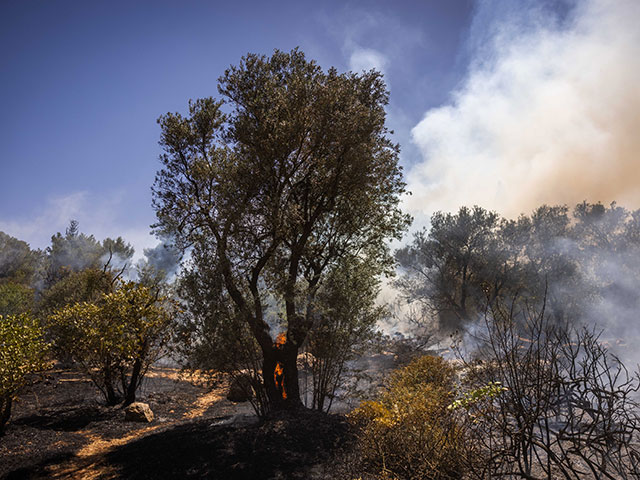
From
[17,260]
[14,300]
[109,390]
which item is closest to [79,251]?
[17,260]

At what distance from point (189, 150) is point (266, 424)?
26.2ft

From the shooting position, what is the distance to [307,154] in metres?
9.35

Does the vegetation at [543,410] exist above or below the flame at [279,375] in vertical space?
above

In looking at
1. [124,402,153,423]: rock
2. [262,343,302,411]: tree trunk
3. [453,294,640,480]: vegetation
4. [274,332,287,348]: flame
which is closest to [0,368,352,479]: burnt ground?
[124,402,153,423]: rock

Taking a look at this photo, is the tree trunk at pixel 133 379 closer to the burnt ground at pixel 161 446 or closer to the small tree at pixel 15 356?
the burnt ground at pixel 161 446

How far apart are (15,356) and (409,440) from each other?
8.57 metres

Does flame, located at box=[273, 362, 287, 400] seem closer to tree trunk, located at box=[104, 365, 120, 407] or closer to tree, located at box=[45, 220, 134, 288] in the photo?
tree trunk, located at box=[104, 365, 120, 407]

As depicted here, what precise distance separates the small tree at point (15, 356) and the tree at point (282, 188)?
12.8ft

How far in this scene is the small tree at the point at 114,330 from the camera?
961 centimetres

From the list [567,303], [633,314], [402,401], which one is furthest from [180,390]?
[633,314]

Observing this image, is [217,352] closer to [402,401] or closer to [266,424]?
[266,424]

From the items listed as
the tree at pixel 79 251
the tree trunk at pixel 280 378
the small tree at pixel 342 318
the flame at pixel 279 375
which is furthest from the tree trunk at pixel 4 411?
the tree at pixel 79 251

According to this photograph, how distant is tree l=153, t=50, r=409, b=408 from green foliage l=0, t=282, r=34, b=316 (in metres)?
20.3

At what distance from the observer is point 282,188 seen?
361 inches
